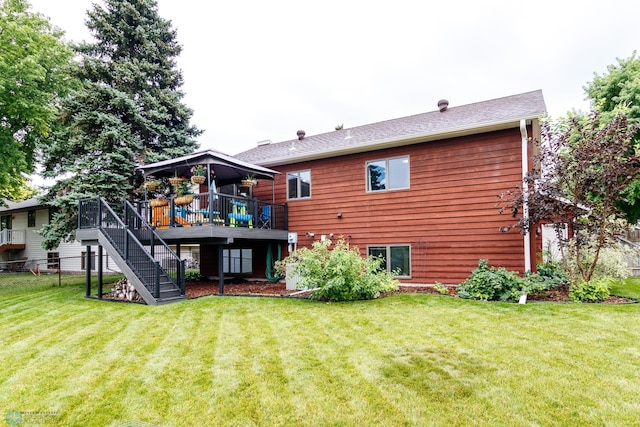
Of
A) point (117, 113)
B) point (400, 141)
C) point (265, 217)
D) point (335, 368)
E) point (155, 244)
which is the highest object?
point (117, 113)

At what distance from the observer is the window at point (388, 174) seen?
10.0m

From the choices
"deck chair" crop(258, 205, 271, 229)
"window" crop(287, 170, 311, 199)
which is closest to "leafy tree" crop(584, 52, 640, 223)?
"window" crop(287, 170, 311, 199)

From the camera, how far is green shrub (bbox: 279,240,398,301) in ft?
25.2

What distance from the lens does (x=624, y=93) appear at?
14094mm

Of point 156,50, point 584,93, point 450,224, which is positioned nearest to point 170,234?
point 450,224

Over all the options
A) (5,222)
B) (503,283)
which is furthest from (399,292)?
(5,222)

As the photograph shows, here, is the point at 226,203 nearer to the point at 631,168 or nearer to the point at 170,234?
the point at 170,234

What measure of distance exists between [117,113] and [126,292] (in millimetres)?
7380

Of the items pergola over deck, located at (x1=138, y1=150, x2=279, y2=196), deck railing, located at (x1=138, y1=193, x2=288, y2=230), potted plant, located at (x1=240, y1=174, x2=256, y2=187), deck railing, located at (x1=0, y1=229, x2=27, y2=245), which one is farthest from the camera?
deck railing, located at (x1=0, y1=229, x2=27, y2=245)

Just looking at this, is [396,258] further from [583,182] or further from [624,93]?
[624,93]

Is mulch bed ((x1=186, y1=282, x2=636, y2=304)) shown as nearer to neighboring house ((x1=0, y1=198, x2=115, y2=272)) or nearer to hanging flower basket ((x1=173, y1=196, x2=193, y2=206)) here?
hanging flower basket ((x1=173, y1=196, x2=193, y2=206))

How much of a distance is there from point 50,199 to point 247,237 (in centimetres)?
829

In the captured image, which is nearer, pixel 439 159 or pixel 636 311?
pixel 636 311

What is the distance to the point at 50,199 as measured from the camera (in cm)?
1277
